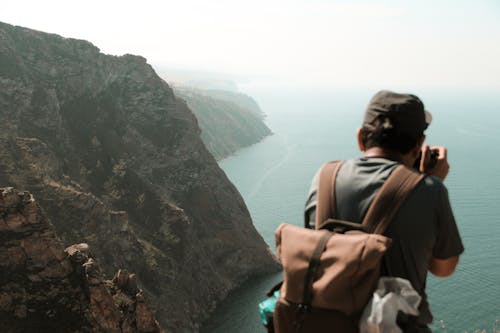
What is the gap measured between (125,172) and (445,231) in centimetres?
8807

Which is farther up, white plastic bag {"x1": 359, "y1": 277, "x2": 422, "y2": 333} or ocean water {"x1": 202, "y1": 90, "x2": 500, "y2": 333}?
white plastic bag {"x1": 359, "y1": 277, "x2": 422, "y2": 333}

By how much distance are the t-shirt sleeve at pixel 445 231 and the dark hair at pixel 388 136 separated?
24.5 inches

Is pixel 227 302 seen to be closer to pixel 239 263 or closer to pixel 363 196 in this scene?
pixel 239 263

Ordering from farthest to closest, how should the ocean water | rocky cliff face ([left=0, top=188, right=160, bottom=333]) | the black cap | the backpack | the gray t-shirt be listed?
the ocean water, rocky cliff face ([left=0, top=188, right=160, bottom=333]), the black cap, the gray t-shirt, the backpack

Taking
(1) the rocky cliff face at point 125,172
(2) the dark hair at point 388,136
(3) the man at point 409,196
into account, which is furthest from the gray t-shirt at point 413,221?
(1) the rocky cliff face at point 125,172

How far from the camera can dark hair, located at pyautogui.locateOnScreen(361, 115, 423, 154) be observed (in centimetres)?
516

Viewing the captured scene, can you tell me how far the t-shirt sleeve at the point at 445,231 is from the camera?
4.85 m

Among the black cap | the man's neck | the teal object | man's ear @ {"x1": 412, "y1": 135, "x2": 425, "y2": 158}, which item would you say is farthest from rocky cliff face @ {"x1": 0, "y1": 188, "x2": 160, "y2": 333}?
the black cap

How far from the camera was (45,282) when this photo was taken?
135 ft

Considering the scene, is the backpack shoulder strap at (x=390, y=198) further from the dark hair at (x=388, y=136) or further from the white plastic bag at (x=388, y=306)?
the white plastic bag at (x=388, y=306)

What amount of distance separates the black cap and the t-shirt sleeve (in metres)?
0.71

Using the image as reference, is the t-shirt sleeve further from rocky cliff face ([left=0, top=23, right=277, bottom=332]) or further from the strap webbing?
rocky cliff face ([left=0, top=23, right=277, bottom=332])

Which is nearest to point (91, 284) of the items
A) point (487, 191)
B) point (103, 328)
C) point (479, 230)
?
point (103, 328)

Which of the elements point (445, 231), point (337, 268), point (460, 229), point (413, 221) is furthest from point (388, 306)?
point (460, 229)
